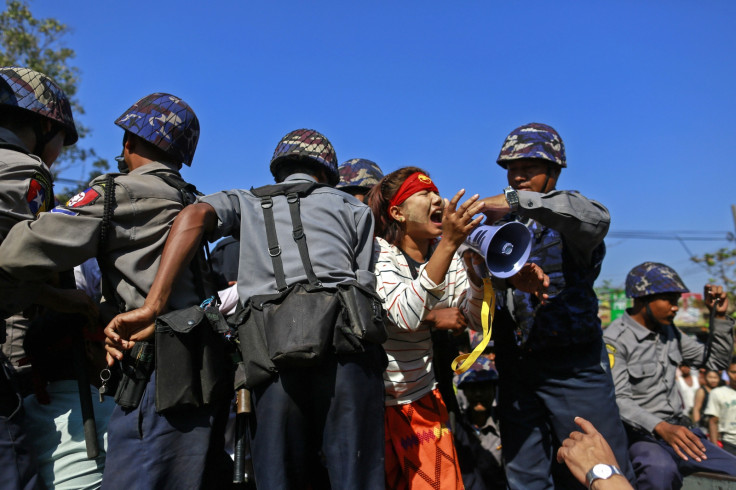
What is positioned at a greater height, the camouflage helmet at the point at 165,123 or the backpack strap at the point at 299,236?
the camouflage helmet at the point at 165,123

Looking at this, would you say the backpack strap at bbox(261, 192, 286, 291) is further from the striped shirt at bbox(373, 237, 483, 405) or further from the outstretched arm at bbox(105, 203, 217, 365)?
the striped shirt at bbox(373, 237, 483, 405)

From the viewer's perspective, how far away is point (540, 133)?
403 centimetres

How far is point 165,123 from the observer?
309cm

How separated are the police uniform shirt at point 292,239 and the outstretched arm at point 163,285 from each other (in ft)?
0.51

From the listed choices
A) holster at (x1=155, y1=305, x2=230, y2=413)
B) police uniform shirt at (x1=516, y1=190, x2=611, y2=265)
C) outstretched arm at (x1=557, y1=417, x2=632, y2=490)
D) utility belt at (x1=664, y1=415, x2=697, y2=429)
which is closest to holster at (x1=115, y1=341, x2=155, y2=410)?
holster at (x1=155, y1=305, x2=230, y2=413)

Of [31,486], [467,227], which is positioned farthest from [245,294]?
[31,486]

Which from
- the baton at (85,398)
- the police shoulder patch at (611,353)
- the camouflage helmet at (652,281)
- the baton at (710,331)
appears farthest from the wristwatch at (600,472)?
the camouflage helmet at (652,281)

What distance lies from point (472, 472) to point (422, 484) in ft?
4.94

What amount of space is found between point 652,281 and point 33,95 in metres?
5.35

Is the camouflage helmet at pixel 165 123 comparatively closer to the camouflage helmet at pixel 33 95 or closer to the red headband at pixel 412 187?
the camouflage helmet at pixel 33 95

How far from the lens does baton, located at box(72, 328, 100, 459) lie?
2.89 meters

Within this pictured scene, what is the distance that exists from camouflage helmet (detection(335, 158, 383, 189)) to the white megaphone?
2070 mm

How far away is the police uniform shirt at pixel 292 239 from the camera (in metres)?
2.78

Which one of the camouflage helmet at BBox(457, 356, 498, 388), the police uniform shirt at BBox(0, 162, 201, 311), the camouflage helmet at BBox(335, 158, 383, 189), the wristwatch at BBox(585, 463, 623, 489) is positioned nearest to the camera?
the wristwatch at BBox(585, 463, 623, 489)
